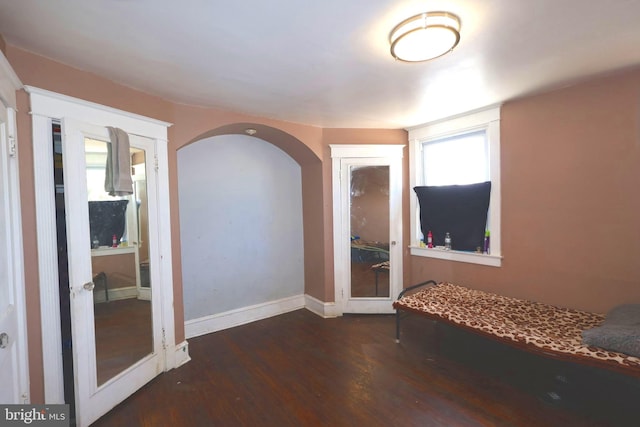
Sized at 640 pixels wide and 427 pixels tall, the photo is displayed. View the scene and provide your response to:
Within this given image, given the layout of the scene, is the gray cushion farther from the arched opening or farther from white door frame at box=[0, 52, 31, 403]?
white door frame at box=[0, 52, 31, 403]

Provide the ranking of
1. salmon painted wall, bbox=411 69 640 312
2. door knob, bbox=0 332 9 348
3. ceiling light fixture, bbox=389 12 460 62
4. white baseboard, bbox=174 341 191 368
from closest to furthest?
1. door knob, bbox=0 332 9 348
2. ceiling light fixture, bbox=389 12 460 62
3. salmon painted wall, bbox=411 69 640 312
4. white baseboard, bbox=174 341 191 368

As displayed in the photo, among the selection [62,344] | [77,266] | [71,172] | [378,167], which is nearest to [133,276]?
[77,266]

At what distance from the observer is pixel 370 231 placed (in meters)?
3.71

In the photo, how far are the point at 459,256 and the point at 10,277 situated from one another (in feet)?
12.3

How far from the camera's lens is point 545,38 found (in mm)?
1709

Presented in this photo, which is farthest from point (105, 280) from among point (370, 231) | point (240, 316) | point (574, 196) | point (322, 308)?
point (574, 196)

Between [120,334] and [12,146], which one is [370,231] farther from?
[12,146]

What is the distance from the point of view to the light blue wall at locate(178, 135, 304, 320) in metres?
3.26

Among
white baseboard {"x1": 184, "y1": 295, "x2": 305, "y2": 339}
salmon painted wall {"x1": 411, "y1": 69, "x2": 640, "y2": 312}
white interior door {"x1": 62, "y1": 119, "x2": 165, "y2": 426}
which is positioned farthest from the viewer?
white baseboard {"x1": 184, "y1": 295, "x2": 305, "y2": 339}

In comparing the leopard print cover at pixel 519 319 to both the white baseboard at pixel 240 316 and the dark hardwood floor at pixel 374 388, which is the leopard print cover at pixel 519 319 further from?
the white baseboard at pixel 240 316

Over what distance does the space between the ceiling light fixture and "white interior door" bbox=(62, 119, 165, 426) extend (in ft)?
6.80

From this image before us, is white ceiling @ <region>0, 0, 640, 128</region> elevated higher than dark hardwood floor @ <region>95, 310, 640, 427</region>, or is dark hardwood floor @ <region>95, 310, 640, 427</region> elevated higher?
white ceiling @ <region>0, 0, 640, 128</region>

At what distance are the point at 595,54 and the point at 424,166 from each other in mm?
1866

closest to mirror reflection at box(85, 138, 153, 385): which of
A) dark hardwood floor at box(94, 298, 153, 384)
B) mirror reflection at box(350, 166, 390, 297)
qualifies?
dark hardwood floor at box(94, 298, 153, 384)
